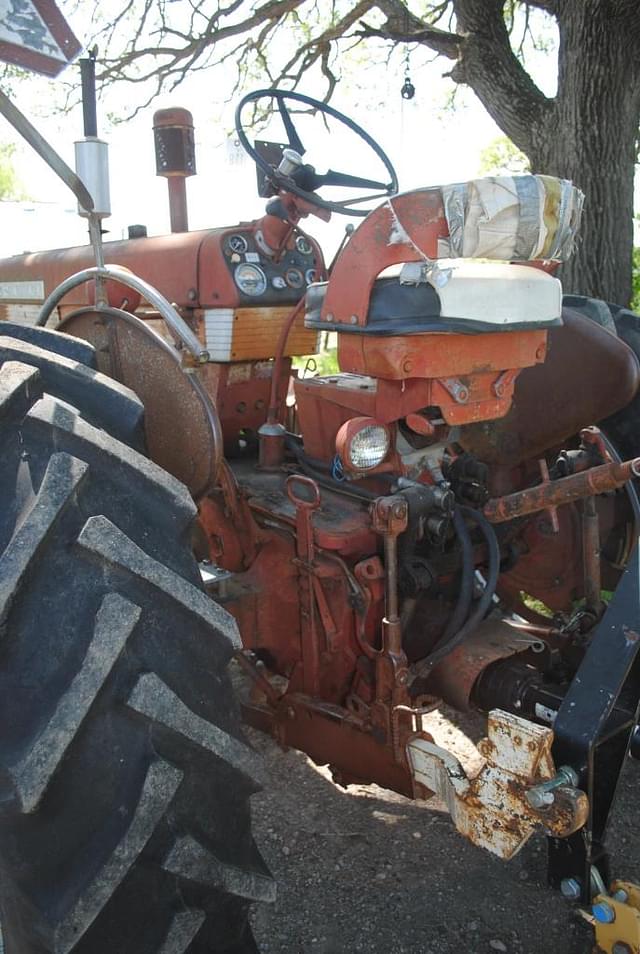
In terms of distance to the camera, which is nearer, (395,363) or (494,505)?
(395,363)

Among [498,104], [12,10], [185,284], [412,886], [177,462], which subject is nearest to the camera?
[12,10]

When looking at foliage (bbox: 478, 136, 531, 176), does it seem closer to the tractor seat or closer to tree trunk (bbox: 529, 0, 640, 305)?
tree trunk (bbox: 529, 0, 640, 305)

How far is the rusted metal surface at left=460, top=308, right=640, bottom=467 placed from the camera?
7.12 feet

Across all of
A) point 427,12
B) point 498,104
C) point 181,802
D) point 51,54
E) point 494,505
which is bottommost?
point 181,802

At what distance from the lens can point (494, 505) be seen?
2.04 metres

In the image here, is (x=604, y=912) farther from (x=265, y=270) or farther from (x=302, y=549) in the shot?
(x=265, y=270)

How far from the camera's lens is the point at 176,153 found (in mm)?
3113

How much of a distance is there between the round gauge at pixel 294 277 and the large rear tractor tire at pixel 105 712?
55.3 inches

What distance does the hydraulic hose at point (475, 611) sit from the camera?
6.46ft

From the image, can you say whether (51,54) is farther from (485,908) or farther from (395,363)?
(485,908)

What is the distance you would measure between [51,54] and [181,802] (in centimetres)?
133

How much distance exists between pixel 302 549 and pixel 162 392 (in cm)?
48

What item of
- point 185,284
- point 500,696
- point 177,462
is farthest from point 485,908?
point 185,284

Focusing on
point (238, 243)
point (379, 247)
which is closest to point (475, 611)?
point (379, 247)
